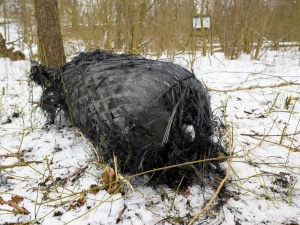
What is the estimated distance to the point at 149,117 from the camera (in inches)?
41.3

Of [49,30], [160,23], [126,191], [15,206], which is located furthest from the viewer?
[160,23]

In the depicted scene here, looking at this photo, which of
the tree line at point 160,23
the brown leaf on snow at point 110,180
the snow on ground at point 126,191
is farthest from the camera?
the tree line at point 160,23

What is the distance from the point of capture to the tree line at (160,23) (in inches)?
202

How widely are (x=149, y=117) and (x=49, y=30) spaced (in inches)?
96.6

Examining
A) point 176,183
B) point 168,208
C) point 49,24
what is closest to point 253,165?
point 176,183

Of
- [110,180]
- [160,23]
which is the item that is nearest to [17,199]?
[110,180]

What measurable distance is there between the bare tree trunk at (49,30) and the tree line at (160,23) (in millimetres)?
2128

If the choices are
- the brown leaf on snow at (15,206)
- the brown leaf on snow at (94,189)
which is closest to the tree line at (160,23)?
the brown leaf on snow at (94,189)

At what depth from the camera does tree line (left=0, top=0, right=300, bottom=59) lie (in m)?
5.13

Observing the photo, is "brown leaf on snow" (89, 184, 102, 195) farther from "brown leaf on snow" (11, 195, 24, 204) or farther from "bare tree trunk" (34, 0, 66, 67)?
"bare tree trunk" (34, 0, 66, 67)

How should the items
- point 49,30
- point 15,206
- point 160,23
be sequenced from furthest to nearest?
1. point 160,23
2. point 49,30
3. point 15,206

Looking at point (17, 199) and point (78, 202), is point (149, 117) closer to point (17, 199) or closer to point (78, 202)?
point (78, 202)

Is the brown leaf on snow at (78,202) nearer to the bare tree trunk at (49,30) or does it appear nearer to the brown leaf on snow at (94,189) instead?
the brown leaf on snow at (94,189)

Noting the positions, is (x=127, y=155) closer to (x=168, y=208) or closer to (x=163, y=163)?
(x=163, y=163)
